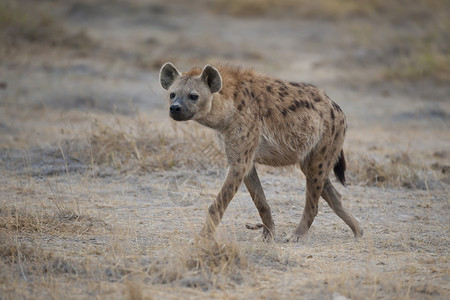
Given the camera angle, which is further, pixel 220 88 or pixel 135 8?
pixel 135 8

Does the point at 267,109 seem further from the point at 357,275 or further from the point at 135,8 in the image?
the point at 135,8

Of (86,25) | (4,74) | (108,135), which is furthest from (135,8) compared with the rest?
(108,135)

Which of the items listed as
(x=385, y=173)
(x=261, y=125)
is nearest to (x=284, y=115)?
(x=261, y=125)

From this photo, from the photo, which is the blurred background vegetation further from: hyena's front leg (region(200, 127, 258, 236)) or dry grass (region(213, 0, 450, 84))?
hyena's front leg (region(200, 127, 258, 236))

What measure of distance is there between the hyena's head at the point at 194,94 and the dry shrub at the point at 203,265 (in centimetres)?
87

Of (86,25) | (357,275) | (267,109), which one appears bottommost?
(86,25)

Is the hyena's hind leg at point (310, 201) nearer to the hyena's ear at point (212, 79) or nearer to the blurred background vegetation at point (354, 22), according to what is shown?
the hyena's ear at point (212, 79)

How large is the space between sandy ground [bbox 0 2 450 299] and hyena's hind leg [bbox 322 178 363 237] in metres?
0.10

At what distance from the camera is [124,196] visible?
5.84m

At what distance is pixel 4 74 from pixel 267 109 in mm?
7074

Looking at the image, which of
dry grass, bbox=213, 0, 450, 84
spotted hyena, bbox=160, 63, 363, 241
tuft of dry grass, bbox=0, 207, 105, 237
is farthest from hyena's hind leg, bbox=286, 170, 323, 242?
dry grass, bbox=213, 0, 450, 84

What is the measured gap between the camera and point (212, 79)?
4.45m

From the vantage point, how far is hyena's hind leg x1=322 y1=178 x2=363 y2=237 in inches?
195

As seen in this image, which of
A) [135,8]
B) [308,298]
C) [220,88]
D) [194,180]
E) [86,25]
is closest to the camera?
[308,298]
